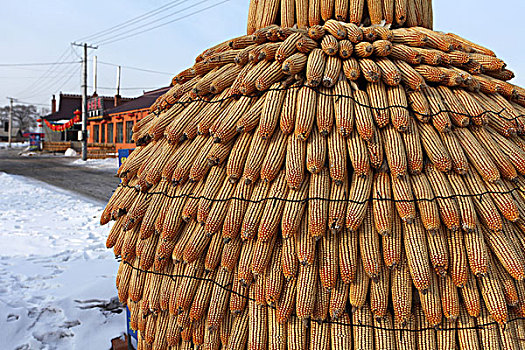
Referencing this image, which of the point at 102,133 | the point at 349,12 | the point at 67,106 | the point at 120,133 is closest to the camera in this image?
the point at 349,12

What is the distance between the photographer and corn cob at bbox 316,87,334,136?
1.82 m

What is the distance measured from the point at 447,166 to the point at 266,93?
0.91 meters

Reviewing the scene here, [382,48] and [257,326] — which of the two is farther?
[382,48]

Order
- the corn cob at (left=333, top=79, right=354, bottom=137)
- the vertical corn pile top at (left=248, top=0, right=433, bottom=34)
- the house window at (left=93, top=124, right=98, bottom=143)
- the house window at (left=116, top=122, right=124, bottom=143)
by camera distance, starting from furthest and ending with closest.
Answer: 1. the house window at (left=93, top=124, right=98, bottom=143)
2. the house window at (left=116, top=122, right=124, bottom=143)
3. the vertical corn pile top at (left=248, top=0, right=433, bottom=34)
4. the corn cob at (left=333, top=79, right=354, bottom=137)

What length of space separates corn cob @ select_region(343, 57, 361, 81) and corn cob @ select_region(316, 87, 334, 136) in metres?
0.15

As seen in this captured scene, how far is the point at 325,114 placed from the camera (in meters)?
1.84

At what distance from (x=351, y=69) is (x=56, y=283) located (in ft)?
15.4

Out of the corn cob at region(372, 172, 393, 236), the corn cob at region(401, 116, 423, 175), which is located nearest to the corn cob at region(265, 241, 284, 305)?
the corn cob at region(372, 172, 393, 236)

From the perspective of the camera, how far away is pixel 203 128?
2096 mm

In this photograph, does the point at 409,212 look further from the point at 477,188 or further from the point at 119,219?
the point at 119,219

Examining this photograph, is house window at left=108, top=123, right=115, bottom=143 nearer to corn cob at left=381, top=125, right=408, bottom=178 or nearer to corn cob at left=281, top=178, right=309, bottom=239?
corn cob at left=281, top=178, right=309, bottom=239

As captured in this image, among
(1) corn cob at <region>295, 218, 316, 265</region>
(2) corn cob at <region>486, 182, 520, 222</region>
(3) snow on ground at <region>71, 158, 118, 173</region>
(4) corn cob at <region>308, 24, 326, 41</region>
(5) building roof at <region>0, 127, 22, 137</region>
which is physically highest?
(4) corn cob at <region>308, 24, 326, 41</region>

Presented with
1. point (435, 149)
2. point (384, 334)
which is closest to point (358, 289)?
point (384, 334)

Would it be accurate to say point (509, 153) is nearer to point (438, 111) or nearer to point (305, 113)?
point (438, 111)
